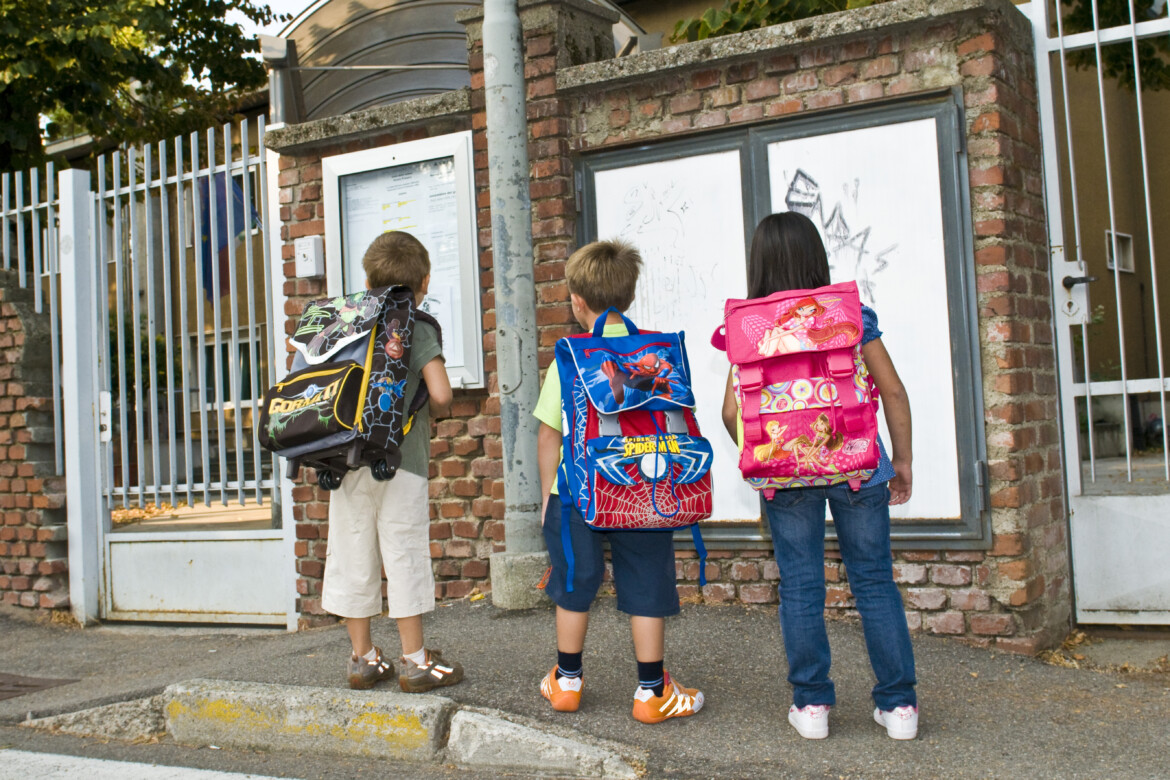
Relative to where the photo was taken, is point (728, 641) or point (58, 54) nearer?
point (728, 641)

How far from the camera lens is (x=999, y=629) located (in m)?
4.06

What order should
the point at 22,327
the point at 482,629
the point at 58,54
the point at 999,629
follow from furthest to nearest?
the point at 58,54 → the point at 22,327 → the point at 482,629 → the point at 999,629

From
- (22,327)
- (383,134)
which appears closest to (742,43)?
(383,134)

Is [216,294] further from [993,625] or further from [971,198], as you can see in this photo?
[993,625]

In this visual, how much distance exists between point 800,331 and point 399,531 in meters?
1.51

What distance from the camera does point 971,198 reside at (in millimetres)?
4141

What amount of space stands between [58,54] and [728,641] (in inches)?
346

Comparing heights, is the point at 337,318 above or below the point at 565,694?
above

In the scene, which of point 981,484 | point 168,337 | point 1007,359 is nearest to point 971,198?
point 1007,359

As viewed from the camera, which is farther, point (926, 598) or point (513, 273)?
point (513, 273)

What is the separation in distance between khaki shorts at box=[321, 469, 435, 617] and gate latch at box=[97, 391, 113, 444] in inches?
135

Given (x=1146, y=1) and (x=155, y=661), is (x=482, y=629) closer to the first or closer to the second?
(x=155, y=661)

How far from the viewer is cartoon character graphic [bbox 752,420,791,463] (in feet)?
9.53

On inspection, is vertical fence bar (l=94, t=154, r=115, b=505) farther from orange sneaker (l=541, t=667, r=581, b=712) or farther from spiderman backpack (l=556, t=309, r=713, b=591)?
spiderman backpack (l=556, t=309, r=713, b=591)
